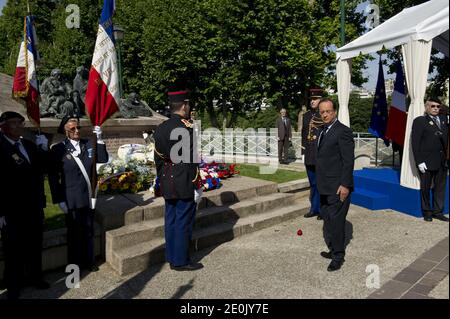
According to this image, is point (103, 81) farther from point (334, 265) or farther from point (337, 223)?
point (334, 265)

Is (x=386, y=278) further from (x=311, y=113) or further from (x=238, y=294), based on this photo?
(x=311, y=113)

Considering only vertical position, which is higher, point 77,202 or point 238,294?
point 77,202

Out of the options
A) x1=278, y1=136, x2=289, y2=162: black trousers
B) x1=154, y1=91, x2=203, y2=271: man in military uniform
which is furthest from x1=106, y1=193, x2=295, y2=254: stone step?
x1=278, y1=136, x2=289, y2=162: black trousers

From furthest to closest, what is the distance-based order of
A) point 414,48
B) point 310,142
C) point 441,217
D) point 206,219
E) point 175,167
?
point 310,142, point 414,48, point 441,217, point 206,219, point 175,167

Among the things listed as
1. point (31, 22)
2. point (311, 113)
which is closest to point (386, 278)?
point (311, 113)

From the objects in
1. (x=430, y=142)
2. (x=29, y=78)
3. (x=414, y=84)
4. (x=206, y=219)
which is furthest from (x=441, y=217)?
(x=29, y=78)

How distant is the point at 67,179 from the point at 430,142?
5.71 meters

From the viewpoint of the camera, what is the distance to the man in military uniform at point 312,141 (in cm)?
662

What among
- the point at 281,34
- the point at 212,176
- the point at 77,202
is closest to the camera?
the point at 77,202

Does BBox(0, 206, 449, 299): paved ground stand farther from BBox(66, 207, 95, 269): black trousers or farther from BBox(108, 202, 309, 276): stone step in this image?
BBox(66, 207, 95, 269): black trousers

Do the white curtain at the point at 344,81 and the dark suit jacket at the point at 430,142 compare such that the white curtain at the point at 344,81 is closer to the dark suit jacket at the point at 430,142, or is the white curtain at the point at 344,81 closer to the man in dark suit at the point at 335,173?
the dark suit jacket at the point at 430,142

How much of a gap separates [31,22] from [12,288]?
4.84 meters

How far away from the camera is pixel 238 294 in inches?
156

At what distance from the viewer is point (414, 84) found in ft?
22.0
